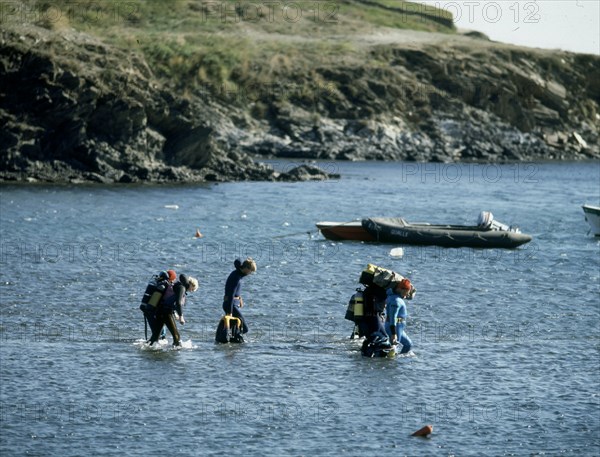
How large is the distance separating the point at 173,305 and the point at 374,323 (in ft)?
15.0

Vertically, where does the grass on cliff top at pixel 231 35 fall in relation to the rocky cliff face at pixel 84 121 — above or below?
above

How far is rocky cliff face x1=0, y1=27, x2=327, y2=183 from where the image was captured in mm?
75938

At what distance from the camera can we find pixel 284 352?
26.8 m

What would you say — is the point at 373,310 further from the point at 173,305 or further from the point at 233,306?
the point at 173,305

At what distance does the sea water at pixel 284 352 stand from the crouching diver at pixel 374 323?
462 millimetres

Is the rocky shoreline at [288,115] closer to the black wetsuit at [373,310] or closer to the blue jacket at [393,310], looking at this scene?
the black wetsuit at [373,310]

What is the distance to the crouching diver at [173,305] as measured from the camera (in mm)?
25698

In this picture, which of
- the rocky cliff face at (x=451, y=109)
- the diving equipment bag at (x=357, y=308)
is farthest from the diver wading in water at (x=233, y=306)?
the rocky cliff face at (x=451, y=109)

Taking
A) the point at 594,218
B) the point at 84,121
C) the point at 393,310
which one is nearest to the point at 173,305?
the point at 393,310

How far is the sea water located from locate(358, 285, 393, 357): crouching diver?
0.46 m

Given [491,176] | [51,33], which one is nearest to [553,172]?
[491,176]

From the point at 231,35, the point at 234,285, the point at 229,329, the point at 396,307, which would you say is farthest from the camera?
the point at 231,35

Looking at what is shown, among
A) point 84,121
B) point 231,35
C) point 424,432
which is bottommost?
point 424,432

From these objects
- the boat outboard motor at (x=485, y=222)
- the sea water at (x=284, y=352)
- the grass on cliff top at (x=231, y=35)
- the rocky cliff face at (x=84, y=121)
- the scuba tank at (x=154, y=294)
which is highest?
the grass on cliff top at (x=231, y=35)
